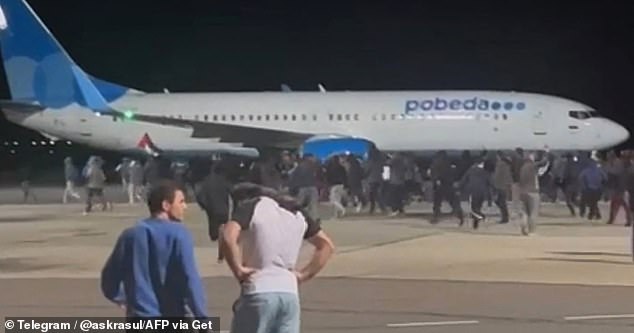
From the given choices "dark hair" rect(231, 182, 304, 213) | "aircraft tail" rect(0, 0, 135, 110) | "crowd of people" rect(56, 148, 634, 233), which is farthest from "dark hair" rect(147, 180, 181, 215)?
"aircraft tail" rect(0, 0, 135, 110)

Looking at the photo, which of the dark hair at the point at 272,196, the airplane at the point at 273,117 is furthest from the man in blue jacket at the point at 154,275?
the airplane at the point at 273,117

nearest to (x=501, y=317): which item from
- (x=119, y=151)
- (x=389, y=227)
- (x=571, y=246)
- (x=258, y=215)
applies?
(x=258, y=215)

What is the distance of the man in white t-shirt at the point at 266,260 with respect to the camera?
663 centimetres

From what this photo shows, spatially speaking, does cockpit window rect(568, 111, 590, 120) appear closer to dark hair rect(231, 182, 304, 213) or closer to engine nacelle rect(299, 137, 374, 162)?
engine nacelle rect(299, 137, 374, 162)

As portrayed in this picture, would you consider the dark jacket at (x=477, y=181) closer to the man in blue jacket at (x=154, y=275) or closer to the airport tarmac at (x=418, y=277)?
the airport tarmac at (x=418, y=277)

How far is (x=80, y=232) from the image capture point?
2345 centimetres

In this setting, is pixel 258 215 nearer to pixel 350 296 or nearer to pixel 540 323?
pixel 540 323

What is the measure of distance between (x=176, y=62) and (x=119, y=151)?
22.7 meters

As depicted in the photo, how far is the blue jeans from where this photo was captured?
260 inches

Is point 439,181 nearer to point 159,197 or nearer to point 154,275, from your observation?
point 159,197

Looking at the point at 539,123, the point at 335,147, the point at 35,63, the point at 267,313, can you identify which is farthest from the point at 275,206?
the point at 35,63

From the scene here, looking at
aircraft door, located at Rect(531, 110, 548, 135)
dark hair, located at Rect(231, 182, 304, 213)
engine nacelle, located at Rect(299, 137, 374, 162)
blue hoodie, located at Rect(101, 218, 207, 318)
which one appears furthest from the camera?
aircraft door, located at Rect(531, 110, 548, 135)

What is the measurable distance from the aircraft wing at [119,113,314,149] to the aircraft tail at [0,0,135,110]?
12.2ft

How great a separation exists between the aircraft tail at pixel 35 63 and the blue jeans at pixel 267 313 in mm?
37813
